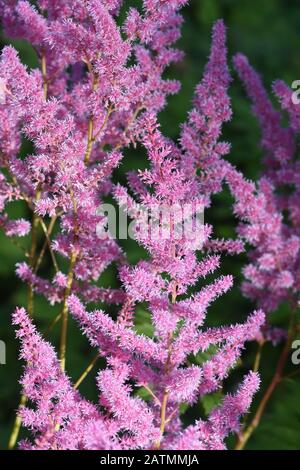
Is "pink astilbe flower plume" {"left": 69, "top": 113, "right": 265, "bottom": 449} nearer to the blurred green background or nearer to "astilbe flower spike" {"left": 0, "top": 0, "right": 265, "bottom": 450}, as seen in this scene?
"astilbe flower spike" {"left": 0, "top": 0, "right": 265, "bottom": 450}

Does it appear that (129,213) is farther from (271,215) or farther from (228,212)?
(228,212)

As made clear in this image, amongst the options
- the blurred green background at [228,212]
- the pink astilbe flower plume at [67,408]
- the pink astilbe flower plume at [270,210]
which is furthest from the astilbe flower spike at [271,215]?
the pink astilbe flower plume at [67,408]

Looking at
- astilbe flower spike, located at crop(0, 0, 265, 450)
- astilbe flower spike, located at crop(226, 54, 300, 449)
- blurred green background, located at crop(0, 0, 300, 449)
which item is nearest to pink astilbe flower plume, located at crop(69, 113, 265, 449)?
astilbe flower spike, located at crop(0, 0, 265, 450)

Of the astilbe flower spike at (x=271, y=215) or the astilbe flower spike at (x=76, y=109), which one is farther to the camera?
the astilbe flower spike at (x=271, y=215)

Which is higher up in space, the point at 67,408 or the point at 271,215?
the point at 271,215

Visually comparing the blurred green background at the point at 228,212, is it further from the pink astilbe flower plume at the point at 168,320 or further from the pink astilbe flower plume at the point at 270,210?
the pink astilbe flower plume at the point at 168,320

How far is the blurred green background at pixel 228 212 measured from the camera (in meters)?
3.43

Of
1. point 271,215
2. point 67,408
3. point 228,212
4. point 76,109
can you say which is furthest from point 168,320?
point 228,212

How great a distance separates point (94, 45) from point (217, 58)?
0.44 m

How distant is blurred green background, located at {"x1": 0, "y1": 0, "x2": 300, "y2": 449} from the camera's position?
11.3 feet

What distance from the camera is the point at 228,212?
380 centimetres

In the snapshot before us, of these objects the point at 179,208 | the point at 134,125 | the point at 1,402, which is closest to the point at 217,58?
the point at 134,125

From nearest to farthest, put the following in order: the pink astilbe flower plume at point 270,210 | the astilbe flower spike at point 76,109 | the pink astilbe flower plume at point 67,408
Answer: the pink astilbe flower plume at point 67,408, the astilbe flower spike at point 76,109, the pink astilbe flower plume at point 270,210

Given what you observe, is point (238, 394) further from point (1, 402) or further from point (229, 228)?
point (1, 402)
